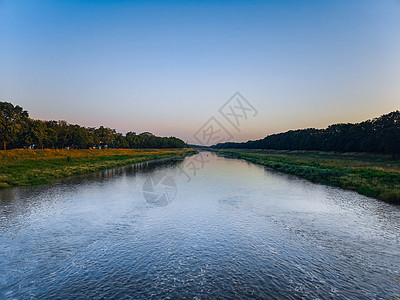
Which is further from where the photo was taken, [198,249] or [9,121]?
[9,121]

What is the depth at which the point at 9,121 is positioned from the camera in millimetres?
51312

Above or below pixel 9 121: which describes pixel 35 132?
below

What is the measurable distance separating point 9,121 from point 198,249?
2487 inches

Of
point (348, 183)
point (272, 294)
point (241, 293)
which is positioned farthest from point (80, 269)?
point (348, 183)

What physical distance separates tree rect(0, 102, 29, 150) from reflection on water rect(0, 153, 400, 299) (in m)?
46.3

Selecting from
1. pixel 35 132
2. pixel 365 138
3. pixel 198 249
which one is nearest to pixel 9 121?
pixel 35 132

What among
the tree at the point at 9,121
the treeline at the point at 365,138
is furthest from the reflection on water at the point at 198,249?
the tree at the point at 9,121

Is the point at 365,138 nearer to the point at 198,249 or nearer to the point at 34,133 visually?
the point at 198,249

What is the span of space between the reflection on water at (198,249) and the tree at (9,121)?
46.3 metres

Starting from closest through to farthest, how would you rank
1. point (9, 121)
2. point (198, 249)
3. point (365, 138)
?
point (198, 249) < point (9, 121) < point (365, 138)

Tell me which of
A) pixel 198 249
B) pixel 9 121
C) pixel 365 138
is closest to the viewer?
pixel 198 249

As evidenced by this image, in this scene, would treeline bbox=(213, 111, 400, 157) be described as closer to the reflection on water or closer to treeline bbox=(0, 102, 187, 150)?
the reflection on water

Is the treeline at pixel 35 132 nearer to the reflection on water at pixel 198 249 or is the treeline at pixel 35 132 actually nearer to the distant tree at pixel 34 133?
the distant tree at pixel 34 133

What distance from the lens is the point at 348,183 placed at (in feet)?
75.3
